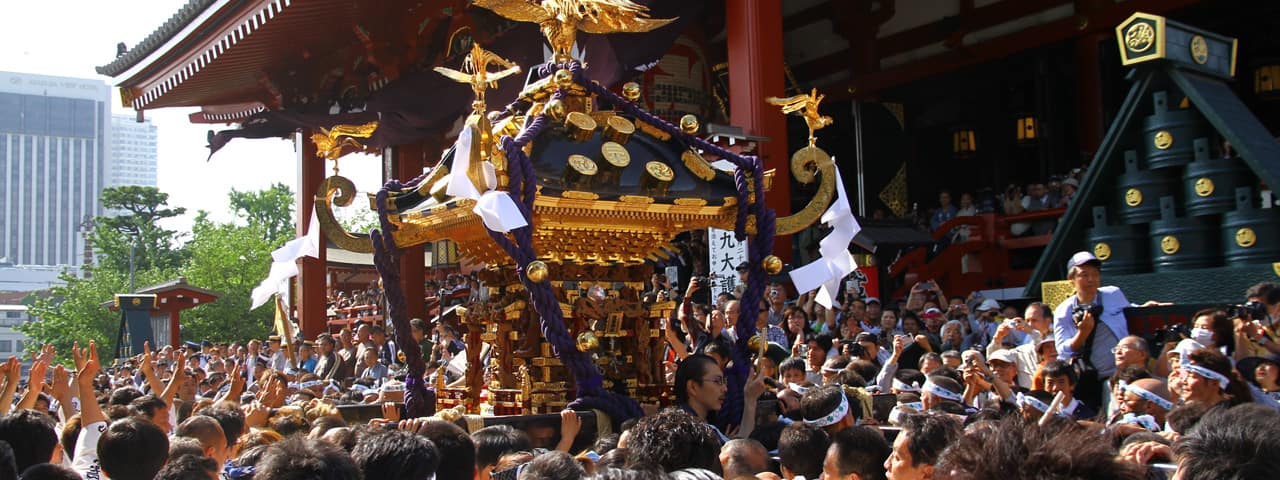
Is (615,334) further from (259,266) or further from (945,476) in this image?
(259,266)

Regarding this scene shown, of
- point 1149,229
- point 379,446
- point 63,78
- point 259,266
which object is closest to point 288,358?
point 1149,229

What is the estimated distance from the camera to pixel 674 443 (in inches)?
112

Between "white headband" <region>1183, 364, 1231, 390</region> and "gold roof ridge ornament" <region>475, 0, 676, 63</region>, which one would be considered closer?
"white headband" <region>1183, 364, 1231, 390</region>

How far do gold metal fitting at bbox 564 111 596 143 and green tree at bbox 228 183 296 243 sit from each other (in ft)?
141

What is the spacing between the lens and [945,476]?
1802mm

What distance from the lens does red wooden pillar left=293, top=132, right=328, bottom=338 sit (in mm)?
14781

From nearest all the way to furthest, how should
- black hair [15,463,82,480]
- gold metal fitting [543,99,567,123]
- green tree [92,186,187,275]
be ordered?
1. black hair [15,463,82,480]
2. gold metal fitting [543,99,567,123]
3. green tree [92,186,187,275]

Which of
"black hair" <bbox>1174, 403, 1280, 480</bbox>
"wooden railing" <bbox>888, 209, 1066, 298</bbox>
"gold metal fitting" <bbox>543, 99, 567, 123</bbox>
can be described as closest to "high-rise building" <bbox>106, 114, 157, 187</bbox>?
"wooden railing" <bbox>888, 209, 1066, 298</bbox>

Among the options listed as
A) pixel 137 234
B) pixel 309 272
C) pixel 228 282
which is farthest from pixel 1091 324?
pixel 137 234

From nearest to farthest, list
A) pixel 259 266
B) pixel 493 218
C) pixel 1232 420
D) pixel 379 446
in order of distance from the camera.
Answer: pixel 1232 420 < pixel 379 446 < pixel 493 218 < pixel 259 266

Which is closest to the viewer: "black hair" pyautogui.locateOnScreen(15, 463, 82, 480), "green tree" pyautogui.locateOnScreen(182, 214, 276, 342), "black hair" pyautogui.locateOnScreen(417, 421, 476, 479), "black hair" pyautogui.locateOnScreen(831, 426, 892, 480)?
"black hair" pyautogui.locateOnScreen(15, 463, 82, 480)

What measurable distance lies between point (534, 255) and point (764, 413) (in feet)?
3.80

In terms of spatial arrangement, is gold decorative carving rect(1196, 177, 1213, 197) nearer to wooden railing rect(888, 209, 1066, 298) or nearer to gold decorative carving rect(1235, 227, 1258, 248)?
gold decorative carving rect(1235, 227, 1258, 248)

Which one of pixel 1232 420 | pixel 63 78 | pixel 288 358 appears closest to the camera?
pixel 1232 420
